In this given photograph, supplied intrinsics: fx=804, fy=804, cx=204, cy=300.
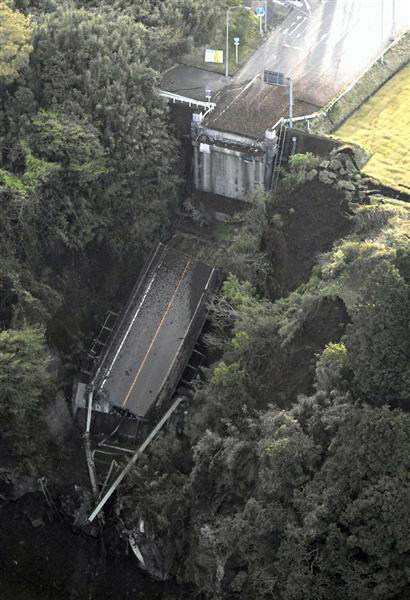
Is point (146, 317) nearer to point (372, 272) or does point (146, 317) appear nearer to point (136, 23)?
point (372, 272)

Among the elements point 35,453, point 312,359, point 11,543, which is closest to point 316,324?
point 312,359

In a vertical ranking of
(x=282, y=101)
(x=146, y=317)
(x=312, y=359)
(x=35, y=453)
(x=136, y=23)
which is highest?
(x=136, y=23)

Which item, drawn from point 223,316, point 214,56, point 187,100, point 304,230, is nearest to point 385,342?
point 223,316

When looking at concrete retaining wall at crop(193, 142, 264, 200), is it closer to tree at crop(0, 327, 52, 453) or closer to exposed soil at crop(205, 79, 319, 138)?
exposed soil at crop(205, 79, 319, 138)

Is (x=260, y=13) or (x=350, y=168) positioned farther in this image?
(x=260, y=13)

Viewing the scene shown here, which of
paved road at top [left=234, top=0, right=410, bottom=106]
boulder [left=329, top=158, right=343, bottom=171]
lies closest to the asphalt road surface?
boulder [left=329, top=158, right=343, bottom=171]

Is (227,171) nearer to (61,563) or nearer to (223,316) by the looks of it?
(223,316)
